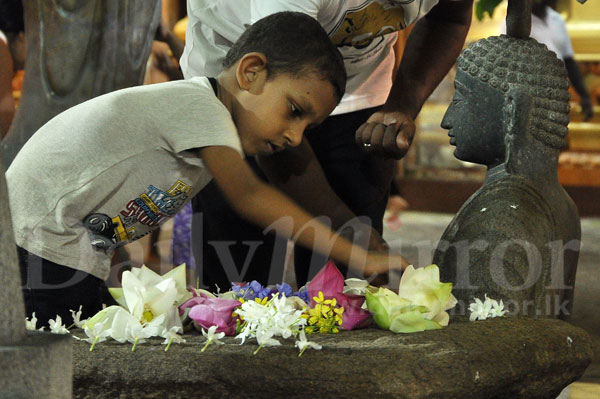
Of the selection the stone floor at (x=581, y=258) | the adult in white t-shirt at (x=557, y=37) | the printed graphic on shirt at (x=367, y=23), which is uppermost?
the printed graphic on shirt at (x=367, y=23)

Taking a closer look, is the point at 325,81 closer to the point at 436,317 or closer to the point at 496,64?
the point at 496,64

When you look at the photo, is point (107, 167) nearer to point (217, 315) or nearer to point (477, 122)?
point (217, 315)

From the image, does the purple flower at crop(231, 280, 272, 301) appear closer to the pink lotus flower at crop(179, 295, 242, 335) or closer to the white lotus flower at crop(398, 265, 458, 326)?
the pink lotus flower at crop(179, 295, 242, 335)

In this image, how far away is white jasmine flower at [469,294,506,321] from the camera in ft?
6.59

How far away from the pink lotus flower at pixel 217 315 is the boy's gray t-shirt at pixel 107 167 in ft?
1.16

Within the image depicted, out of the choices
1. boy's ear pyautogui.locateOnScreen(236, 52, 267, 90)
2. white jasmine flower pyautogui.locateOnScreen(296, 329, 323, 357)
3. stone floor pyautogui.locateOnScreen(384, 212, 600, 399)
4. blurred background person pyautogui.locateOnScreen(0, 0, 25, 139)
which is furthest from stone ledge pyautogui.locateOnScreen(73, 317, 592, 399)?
blurred background person pyautogui.locateOnScreen(0, 0, 25, 139)

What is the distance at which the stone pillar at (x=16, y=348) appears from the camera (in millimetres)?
1270

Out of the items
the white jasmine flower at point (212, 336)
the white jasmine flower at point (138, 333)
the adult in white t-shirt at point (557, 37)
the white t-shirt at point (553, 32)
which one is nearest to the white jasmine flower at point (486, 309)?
the white jasmine flower at point (212, 336)

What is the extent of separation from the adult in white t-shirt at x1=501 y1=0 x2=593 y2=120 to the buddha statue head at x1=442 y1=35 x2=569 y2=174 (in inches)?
156

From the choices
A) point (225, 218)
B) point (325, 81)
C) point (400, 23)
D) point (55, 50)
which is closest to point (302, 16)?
point (325, 81)

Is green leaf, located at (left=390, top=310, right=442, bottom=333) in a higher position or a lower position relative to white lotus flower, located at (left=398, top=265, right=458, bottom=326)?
lower

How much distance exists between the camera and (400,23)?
2.54 metres

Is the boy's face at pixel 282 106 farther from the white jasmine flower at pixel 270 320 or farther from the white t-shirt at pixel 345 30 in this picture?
the white jasmine flower at pixel 270 320

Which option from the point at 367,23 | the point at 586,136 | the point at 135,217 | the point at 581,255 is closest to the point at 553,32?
the point at 586,136
